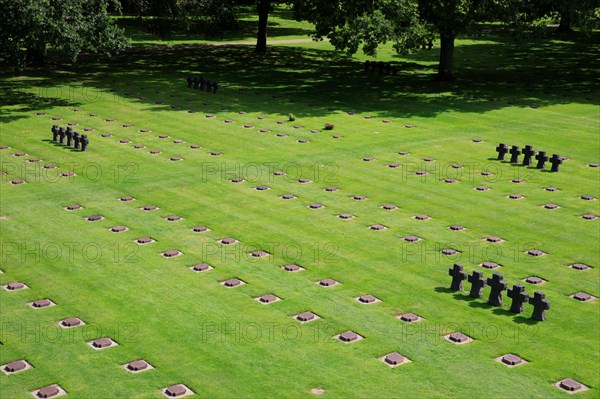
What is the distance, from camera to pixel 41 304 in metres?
19.7

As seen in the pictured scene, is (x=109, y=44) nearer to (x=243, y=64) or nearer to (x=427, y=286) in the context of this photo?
(x=243, y=64)

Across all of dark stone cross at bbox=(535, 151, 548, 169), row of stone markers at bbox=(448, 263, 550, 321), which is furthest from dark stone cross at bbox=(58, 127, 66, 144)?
row of stone markers at bbox=(448, 263, 550, 321)

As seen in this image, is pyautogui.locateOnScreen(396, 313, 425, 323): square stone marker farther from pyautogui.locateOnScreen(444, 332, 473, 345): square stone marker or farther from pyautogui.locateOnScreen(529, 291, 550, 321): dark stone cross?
pyautogui.locateOnScreen(529, 291, 550, 321): dark stone cross

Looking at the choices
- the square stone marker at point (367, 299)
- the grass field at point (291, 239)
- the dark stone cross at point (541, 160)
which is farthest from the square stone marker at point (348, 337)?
the dark stone cross at point (541, 160)

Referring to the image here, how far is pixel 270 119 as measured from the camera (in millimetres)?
39875

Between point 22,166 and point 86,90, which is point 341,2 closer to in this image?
point 86,90

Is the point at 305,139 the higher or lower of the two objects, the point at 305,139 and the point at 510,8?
the lower

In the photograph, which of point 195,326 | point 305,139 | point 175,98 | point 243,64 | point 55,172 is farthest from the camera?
point 243,64

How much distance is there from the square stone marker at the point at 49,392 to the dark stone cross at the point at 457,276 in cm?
956

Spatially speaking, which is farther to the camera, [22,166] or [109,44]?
[109,44]

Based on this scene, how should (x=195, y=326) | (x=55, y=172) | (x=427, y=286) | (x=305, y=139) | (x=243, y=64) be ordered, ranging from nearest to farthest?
(x=195, y=326) < (x=427, y=286) < (x=55, y=172) < (x=305, y=139) < (x=243, y=64)

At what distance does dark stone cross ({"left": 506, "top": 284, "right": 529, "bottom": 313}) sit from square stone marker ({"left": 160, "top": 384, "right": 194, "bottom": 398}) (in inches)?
312

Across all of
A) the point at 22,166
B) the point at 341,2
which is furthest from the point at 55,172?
the point at 341,2

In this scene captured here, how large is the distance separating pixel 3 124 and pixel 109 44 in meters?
6.74
